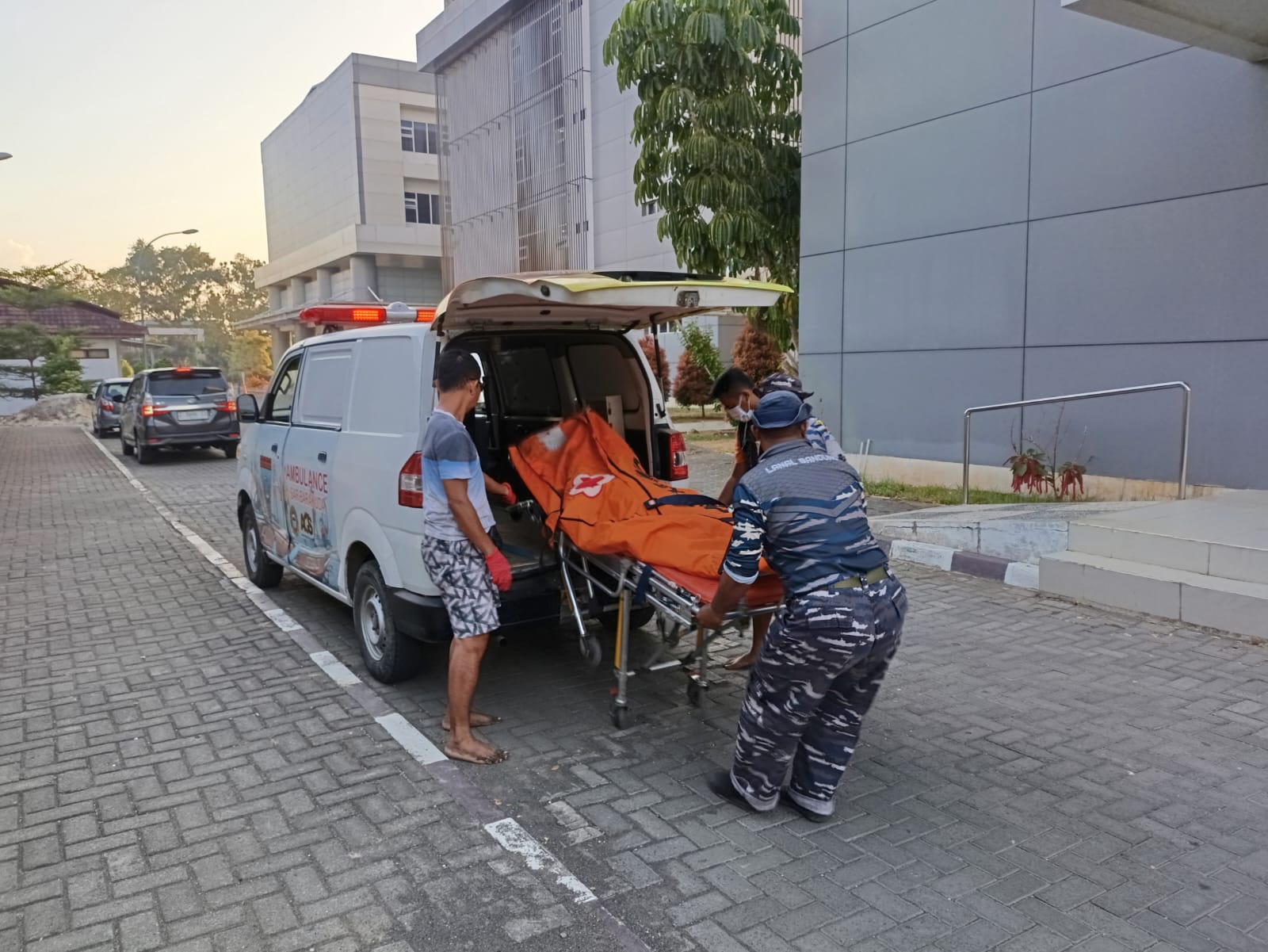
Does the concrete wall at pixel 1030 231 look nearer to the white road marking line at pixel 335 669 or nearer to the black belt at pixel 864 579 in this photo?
the black belt at pixel 864 579

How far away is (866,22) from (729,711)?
9213mm

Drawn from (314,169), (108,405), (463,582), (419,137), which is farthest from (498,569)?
(314,169)

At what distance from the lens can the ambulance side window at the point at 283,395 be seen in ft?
20.5

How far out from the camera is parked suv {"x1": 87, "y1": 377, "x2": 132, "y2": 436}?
926 inches

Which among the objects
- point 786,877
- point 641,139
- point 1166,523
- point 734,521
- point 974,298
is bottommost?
point 786,877

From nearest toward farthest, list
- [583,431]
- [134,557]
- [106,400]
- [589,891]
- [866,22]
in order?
[589,891], [583,431], [134,557], [866,22], [106,400]

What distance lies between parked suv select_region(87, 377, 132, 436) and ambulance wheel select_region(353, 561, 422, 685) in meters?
21.3

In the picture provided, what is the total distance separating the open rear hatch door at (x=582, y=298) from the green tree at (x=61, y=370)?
111 ft

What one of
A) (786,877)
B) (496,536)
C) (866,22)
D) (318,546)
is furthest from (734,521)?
(866,22)

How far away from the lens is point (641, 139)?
510 inches

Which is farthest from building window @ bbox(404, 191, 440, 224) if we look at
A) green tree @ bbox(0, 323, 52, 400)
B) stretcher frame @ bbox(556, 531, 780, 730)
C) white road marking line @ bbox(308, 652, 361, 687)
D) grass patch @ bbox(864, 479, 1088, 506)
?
stretcher frame @ bbox(556, 531, 780, 730)

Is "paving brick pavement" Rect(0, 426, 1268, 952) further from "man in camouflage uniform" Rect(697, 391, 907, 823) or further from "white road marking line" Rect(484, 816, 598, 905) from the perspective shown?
"man in camouflage uniform" Rect(697, 391, 907, 823)

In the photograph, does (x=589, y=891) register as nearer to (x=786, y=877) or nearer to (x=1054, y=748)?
(x=786, y=877)

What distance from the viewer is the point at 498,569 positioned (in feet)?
13.2
